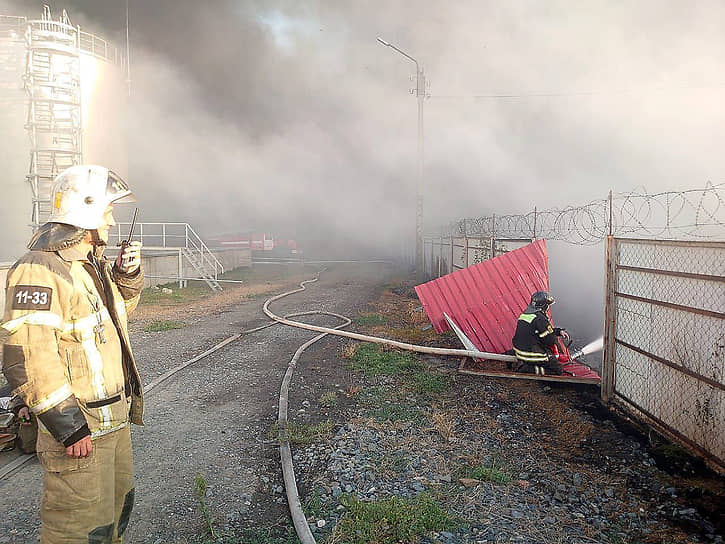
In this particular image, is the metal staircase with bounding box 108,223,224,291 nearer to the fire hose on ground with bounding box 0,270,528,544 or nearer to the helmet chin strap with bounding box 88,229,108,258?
the fire hose on ground with bounding box 0,270,528,544

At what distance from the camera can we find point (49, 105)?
1423 centimetres

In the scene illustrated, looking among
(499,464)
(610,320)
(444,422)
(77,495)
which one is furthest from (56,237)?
(610,320)

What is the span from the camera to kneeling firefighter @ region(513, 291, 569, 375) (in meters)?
5.45

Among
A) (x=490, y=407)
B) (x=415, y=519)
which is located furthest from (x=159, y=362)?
(x=415, y=519)

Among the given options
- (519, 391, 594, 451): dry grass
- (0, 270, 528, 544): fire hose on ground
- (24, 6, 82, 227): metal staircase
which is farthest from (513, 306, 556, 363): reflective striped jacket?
(24, 6, 82, 227): metal staircase

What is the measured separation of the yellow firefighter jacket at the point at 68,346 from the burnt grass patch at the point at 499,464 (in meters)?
1.37

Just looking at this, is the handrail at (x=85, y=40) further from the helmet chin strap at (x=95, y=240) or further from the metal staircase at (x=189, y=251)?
the helmet chin strap at (x=95, y=240)

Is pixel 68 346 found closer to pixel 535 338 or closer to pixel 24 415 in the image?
pixel 24 415

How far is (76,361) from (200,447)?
7.06ft

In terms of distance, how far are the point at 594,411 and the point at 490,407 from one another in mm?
924

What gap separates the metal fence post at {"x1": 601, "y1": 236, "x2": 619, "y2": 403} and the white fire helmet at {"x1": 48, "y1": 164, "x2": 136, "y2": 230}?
4.23 meters

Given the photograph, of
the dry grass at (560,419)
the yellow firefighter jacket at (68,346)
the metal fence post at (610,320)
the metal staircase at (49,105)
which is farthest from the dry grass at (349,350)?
the metal staircase at (49,105)

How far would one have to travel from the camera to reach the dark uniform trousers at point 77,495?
1929 millimetres

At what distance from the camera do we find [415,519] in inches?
110
